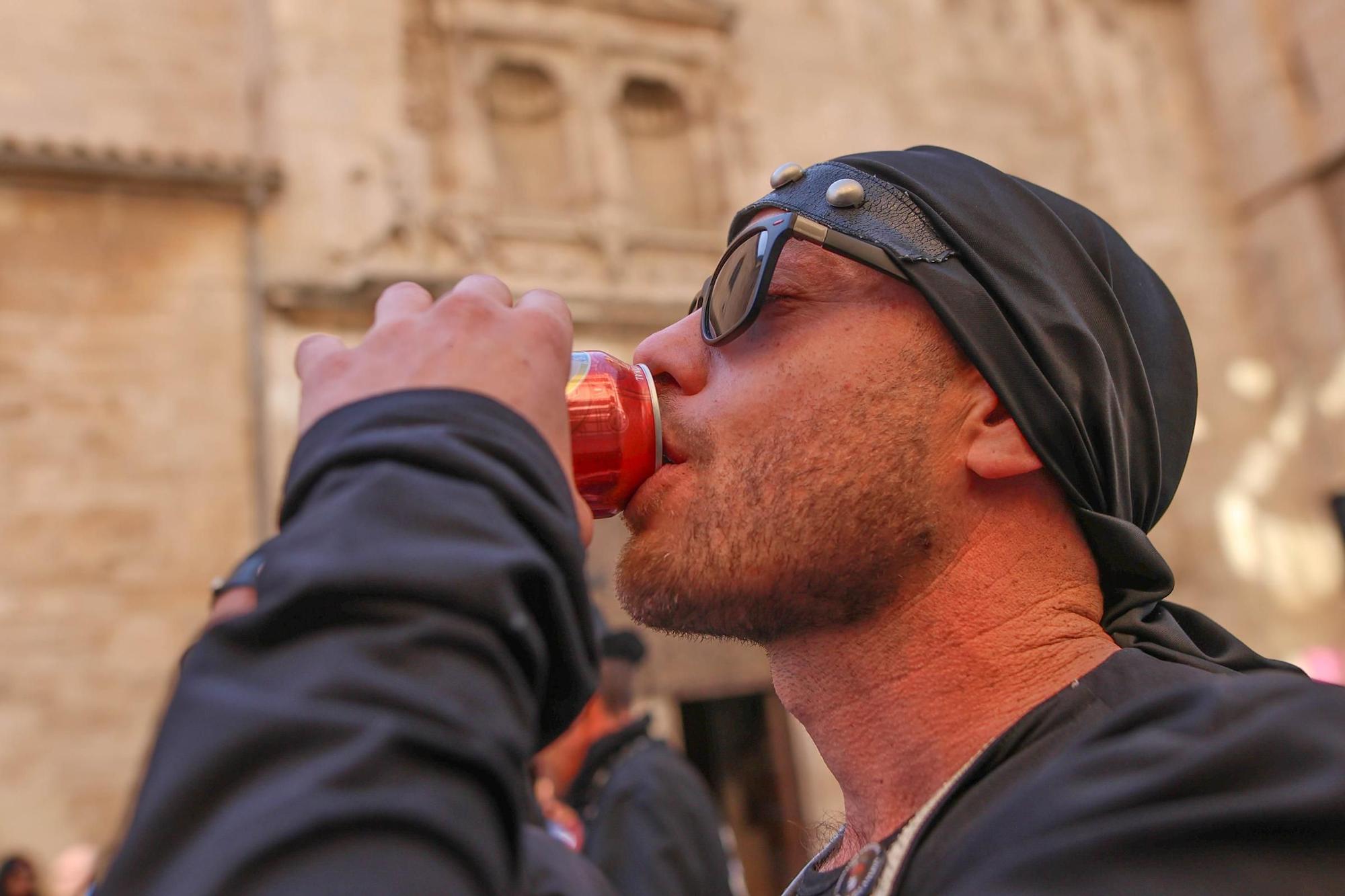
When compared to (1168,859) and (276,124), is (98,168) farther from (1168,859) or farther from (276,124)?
(1168,859)

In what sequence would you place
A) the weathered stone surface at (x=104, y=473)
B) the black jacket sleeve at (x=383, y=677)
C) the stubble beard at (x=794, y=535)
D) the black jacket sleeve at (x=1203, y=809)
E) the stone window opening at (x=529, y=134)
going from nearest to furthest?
the black jacket sleeve at (x=383, y=677) < the black jacket sleeve at (x=1203, y=809) < the stubble beard at (x=794, y=535) < the weathered stone surface at (x=104, y=473) < the stone window opening at (x=529, y=134)

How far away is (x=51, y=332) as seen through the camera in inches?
306

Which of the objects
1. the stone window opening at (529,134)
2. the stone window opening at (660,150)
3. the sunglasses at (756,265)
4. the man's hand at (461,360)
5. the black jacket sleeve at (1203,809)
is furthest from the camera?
the stone window opening at (660,150)

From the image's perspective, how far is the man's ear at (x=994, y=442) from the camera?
144cm

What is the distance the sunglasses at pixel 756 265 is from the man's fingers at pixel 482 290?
0.53 m

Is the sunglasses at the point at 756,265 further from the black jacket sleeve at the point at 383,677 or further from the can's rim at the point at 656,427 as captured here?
the black jacket sleeve at the point at 383,677

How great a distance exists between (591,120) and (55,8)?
4382 mm

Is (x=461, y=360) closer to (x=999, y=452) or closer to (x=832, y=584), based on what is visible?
(x=832, y=584)

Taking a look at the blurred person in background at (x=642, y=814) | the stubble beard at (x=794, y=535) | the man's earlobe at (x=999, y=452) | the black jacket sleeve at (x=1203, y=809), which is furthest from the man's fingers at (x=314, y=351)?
the blurred person in background at (x=642, y=814)

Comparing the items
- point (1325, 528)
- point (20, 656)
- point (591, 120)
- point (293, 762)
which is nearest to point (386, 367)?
point (293, 762)

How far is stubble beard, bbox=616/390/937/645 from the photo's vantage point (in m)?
1.35

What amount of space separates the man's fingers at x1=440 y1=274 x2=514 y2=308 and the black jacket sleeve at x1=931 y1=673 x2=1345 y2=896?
63cm

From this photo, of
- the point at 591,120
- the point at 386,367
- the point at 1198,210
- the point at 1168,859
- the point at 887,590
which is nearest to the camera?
the point at 1168,859

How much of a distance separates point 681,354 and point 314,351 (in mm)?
677
